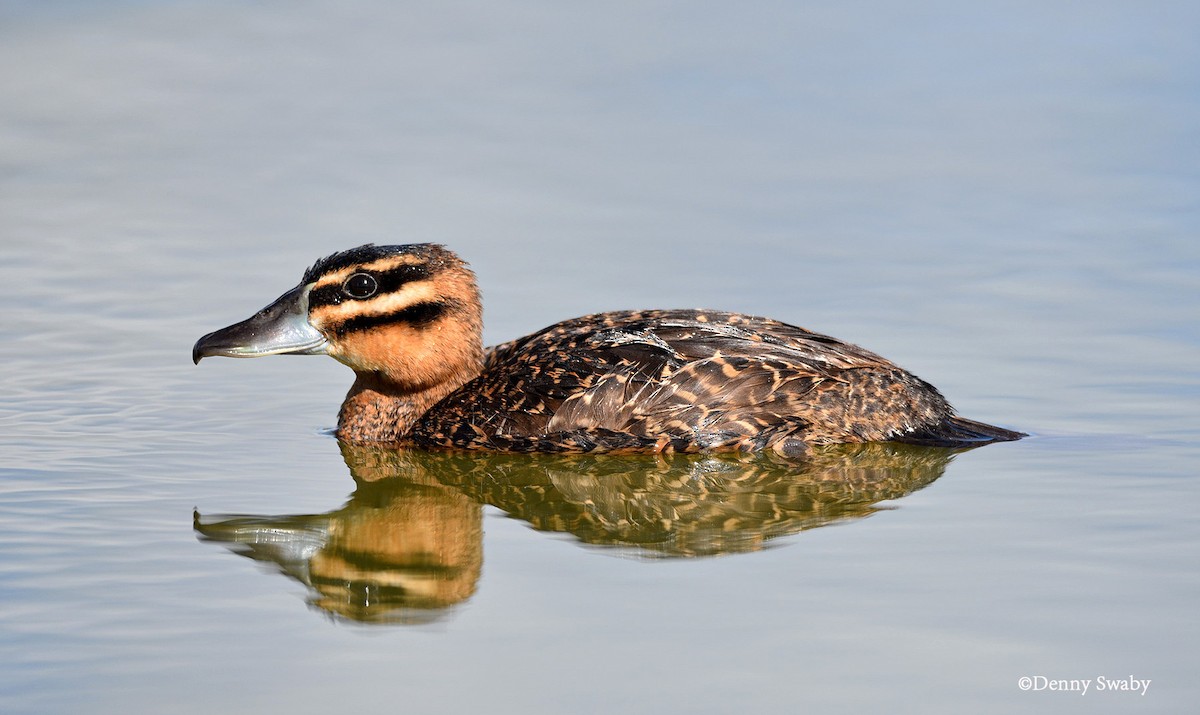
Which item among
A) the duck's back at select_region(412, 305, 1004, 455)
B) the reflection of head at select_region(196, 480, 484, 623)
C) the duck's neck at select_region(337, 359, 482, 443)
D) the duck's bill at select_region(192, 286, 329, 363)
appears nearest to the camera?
the reflection of head at select_region(196, 480, 484, 623)

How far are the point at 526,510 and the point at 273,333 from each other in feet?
8.28

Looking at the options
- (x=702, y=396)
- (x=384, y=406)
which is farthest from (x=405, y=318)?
(x=702, y=396)

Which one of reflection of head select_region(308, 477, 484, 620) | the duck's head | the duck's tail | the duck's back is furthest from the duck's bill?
the duck's tail

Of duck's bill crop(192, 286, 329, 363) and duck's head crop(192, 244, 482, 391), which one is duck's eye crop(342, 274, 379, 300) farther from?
duck's bill crop(192, 286, 329, 363)

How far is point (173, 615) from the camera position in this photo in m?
7.38

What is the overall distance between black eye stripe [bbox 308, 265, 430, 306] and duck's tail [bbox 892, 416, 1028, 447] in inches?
124

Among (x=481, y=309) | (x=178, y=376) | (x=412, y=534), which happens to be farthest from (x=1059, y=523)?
(x=178, y=376)

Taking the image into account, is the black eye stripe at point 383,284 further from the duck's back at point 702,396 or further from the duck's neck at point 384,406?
the duck's back at point 702,396

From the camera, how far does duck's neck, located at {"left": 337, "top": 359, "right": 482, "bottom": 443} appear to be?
37.2 ft

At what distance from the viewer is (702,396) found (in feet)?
34.5

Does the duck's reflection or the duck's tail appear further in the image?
the duck's tail

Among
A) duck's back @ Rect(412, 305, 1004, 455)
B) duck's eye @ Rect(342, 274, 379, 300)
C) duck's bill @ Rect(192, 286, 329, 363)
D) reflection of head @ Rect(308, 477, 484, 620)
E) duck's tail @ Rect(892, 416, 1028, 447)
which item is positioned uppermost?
duck's eye @ Rect(342, 274, 379, 300)

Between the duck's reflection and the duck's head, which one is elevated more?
the duck's head

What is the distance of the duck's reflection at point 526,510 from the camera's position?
26.9ft
